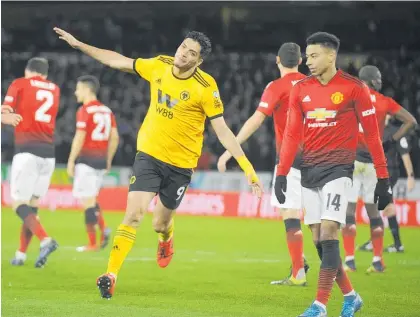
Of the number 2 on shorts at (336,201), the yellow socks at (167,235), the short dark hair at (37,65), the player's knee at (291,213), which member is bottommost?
the yellow socks at (167,235)

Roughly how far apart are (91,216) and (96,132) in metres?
1.21

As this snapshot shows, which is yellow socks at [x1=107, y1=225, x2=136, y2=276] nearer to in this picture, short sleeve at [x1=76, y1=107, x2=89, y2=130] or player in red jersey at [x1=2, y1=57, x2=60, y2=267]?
player in red jersey at [x1=2, y1=57, x2=60, y2=267]

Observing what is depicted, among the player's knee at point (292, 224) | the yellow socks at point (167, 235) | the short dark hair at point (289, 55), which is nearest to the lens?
the yellow socks at point (167, 235)

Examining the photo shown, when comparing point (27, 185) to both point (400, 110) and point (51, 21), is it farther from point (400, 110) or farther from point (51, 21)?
point (51, 21)

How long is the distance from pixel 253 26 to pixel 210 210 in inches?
304

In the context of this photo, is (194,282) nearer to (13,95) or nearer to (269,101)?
(269,101)

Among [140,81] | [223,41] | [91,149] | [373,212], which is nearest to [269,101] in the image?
[373,212]

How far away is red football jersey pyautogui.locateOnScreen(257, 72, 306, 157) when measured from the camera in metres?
9.83

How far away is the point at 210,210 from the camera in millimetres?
21109

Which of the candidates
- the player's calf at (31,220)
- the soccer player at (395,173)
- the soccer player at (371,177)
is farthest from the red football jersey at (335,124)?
the soccer player at (395,173)

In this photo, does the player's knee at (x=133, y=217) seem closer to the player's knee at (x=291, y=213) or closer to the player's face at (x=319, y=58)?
the player's face at (x=319, y=58)

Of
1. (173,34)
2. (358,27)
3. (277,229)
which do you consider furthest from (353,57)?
(277,229)

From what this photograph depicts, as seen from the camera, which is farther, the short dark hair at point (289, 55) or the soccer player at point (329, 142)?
the short dark hair at point (289, 55)

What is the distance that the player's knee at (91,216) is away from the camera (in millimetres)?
13656
